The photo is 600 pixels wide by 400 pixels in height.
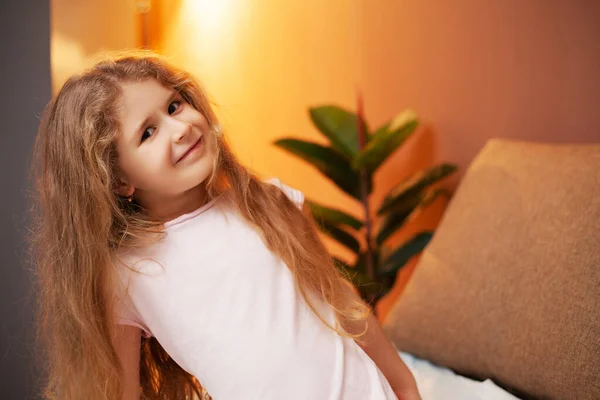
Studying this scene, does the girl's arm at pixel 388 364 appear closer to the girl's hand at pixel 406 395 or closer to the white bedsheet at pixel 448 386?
the girl's hand at pixel 406 395

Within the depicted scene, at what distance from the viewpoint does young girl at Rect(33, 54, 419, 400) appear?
3.10 feet

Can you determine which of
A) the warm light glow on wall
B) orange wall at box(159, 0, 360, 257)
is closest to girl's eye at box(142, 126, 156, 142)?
orange wall at box(159, 0, 360, 257)

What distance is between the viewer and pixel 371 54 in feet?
6.78

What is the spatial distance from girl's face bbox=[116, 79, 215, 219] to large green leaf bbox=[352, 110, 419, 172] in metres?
0.83

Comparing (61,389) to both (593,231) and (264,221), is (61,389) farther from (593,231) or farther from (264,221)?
(593,231)

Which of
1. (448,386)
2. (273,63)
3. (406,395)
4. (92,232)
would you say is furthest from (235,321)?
(273,63)

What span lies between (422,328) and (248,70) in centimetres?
140

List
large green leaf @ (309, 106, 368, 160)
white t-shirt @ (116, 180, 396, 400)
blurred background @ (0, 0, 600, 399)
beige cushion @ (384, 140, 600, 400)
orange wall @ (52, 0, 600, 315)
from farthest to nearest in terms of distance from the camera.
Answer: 1. large green leaf @ (309, 106, 368, 160)
2. orange wall @ (52, 0, 600, 315)
3. blurred background @ (0, 0, 600, 399)
4. beige cushion @ (384, 140, 600, 400)
5. white t-shirt @ (116, 180, 396, 400)

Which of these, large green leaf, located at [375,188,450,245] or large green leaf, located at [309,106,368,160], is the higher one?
large green leaf, located at [309,106,368,160]

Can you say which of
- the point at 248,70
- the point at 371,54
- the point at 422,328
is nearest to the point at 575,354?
the point at 422,328

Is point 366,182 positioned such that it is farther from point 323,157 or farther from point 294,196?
point 294,196

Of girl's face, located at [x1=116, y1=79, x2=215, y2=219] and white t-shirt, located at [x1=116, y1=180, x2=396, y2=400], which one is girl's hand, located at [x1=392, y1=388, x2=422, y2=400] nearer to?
white t-shirt, located at [x1=116, y1=180, x2=396, y2=400]

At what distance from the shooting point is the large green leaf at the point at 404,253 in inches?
72.7

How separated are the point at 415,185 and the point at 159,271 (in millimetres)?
1042
